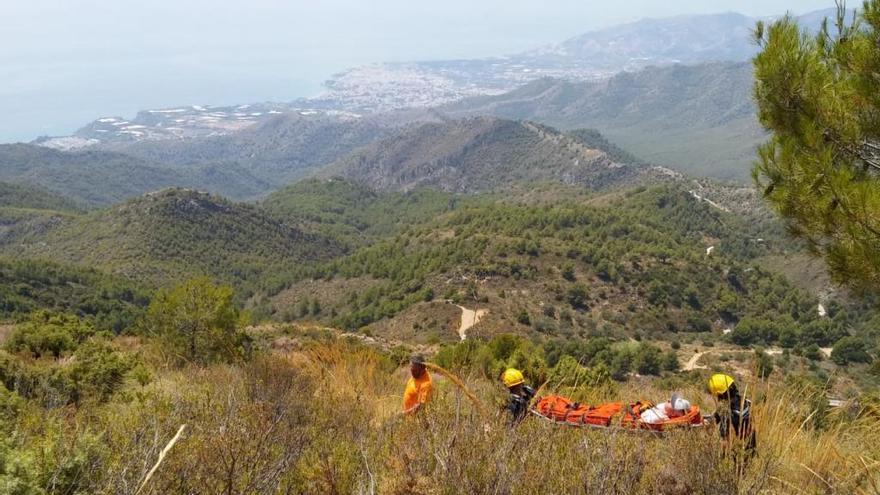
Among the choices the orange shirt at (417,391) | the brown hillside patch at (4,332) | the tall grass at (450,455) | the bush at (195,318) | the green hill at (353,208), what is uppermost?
the tall grass at (450,455)

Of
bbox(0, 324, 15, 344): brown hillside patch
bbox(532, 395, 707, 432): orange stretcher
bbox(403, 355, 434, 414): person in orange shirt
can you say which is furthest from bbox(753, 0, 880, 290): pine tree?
bbox(0, 324, 15, 344): brown hillside patch

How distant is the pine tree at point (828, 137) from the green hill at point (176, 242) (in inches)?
3066

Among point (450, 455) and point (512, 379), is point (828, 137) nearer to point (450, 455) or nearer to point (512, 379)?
point (512, 379)

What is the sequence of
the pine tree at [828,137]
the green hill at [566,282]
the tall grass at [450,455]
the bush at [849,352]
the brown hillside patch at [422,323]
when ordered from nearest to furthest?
the tall grass at [450,455] < the pine tree at [828,137] < the bush at [849,352] < the brown hillside patch at [422,323] < the green hill at [566,282]

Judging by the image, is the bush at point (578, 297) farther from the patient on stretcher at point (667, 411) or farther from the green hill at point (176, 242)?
the green hill at point (176, 242)

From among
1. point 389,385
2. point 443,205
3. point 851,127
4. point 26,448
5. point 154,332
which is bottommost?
point 443,205

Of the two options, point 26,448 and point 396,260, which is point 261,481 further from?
point 396,260

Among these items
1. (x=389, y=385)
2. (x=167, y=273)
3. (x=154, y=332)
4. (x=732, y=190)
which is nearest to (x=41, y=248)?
(x=167, y=273)

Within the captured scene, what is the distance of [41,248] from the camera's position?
88375 mm

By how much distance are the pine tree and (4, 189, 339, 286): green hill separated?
77.9m

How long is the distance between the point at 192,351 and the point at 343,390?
11.2 metres

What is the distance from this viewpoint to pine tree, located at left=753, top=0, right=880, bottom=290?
4223mm

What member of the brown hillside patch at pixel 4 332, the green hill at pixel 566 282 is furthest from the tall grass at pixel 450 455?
the green hill at pixel 566 282

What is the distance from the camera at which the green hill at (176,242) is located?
80.4m
